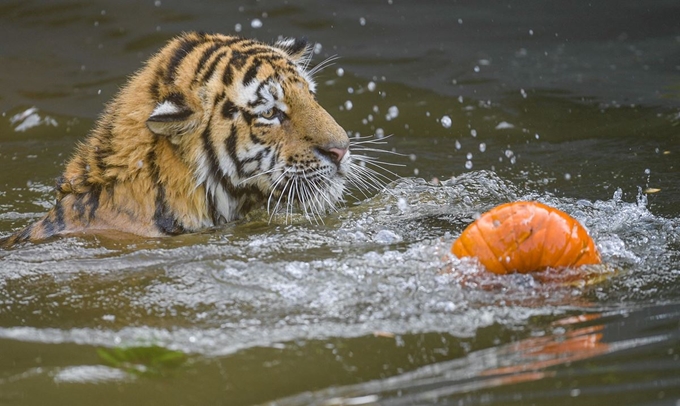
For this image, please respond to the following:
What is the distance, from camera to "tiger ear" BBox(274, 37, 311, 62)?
11.7 ft

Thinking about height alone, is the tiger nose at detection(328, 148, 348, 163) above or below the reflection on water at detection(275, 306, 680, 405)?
above

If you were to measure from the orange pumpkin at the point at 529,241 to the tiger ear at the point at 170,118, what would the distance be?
1.05m

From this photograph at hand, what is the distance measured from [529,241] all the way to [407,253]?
453 millimetres

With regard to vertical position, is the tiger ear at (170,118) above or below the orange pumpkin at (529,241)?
above

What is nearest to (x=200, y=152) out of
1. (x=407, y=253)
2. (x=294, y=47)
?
(x=294, y=47)

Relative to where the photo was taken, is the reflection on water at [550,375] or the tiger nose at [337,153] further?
the tiger nose at [337,153]

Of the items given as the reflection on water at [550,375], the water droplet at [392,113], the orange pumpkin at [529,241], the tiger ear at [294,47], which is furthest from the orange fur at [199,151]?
the water droplet at [392,113]

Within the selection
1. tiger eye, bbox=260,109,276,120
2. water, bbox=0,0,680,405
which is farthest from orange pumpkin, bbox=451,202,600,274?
tiger eye, bbox=260,109,276,120

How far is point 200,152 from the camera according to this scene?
125 inches

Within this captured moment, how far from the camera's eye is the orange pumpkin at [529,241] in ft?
8.66

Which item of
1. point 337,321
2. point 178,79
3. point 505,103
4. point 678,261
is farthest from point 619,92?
point 337,321

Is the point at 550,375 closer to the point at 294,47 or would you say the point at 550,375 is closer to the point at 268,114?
the point at 268,114

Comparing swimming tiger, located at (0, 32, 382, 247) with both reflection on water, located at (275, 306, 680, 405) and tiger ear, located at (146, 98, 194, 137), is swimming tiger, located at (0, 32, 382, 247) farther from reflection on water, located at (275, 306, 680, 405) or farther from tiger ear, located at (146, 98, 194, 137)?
reflection on water, located at (275, 306, 680, 405)

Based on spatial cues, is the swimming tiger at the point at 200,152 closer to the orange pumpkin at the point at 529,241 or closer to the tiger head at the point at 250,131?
the tiger head at the point at 250,131
